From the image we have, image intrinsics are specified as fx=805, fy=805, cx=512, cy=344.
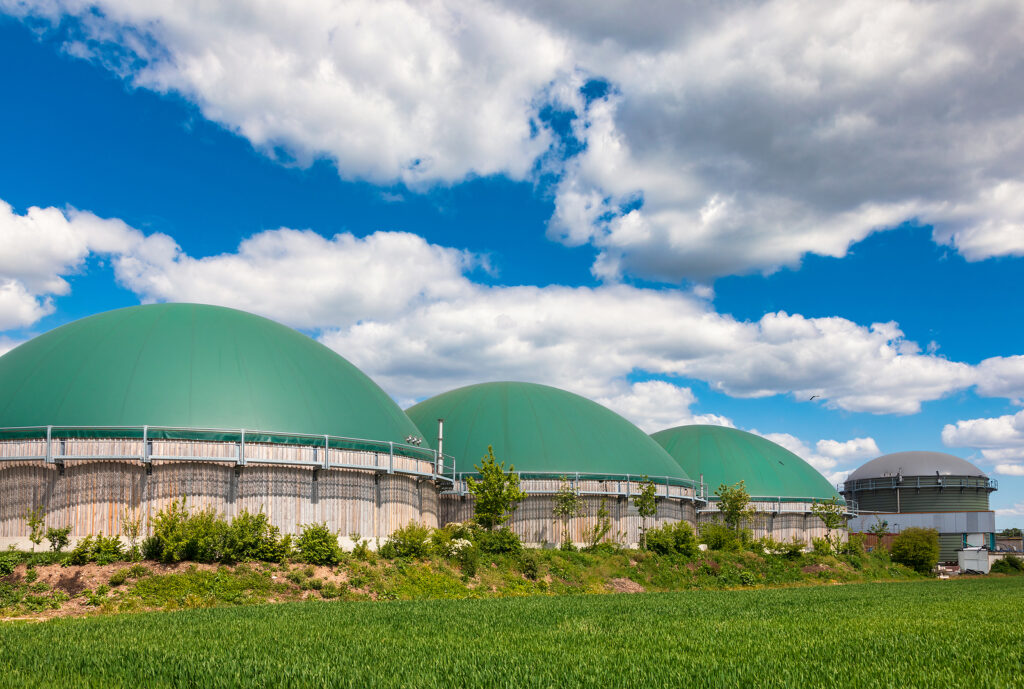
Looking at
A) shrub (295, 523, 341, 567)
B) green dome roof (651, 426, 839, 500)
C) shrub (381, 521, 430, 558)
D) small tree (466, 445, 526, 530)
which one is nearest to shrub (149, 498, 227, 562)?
shrub (295, 523, 341, 567)

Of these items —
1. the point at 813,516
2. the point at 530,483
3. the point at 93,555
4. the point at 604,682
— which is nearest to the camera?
the point at 604,682

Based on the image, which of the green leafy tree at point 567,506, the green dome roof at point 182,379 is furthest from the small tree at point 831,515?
the green dome roof at point 182,379

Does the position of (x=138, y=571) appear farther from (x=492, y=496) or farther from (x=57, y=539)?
(x=492, y=496)

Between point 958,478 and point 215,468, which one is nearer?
point 215,468

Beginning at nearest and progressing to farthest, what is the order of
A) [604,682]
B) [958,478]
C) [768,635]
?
[604,682] → [768,635] → [958,478]

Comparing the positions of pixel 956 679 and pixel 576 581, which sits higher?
pixel 956 679

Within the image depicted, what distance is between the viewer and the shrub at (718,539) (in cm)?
5759

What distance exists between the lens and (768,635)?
60.4 ft

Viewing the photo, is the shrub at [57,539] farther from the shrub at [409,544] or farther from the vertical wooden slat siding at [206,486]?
the shrub at [409,544]

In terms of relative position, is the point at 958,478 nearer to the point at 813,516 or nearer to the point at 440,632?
the point at 813,516

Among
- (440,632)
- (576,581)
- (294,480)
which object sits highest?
(294,480)

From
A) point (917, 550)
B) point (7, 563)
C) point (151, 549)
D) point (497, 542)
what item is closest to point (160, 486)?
point (151, 549)

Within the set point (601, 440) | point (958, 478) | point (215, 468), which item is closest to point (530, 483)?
point (601, 440)

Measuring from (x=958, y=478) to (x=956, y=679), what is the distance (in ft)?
315
